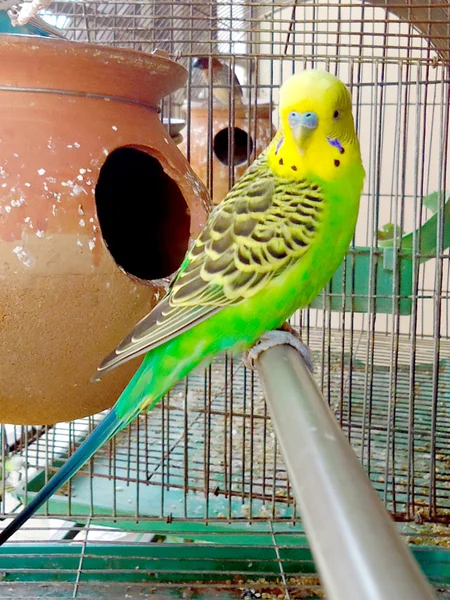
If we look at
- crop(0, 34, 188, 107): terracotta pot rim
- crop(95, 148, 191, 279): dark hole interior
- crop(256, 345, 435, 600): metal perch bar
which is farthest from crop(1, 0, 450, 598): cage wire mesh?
crop(256, 345, 435, 600): metal perch bar

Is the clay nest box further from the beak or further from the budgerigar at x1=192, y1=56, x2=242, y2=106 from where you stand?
the budgerigar at x1=192, y1=56, x2=242, y2=106

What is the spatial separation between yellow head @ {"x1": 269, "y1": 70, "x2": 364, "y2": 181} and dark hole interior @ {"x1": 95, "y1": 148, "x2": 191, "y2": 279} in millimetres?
269

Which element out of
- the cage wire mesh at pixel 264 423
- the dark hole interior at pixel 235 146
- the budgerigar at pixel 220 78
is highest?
the budgerigar at pixel 220 78

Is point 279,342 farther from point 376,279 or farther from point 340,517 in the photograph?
point 376,279

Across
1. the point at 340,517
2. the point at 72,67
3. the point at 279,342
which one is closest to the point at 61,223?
the point at 72,67

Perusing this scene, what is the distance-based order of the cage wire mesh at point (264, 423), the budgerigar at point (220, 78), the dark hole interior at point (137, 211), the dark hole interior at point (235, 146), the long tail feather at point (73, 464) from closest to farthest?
the long tail feather at point (73, 464)
the dark hole interior at point (137, 211)
the cage wire mesh at point (264, 423)
the budgerigar at point (220, 78)
the dark hole interior at point (235, 146)

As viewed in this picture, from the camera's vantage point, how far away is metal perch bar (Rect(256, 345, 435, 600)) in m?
0.18

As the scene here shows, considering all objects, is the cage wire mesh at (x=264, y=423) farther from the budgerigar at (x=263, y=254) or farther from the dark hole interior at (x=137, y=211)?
the budgerigar at (x=263, y=254)

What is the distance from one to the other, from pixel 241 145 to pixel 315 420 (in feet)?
8.04

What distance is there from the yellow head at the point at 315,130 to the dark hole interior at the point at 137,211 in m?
0.27

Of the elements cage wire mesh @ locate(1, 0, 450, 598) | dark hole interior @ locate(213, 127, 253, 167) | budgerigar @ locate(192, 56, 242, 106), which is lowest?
cage wire mesh @ locate(1, 0, 450, 598)

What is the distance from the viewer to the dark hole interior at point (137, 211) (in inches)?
40.4

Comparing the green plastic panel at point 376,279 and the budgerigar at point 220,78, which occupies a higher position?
the budgerigar at point 220,78

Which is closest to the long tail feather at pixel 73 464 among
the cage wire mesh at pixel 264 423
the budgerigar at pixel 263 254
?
the budgerigar at pixel 263 254
